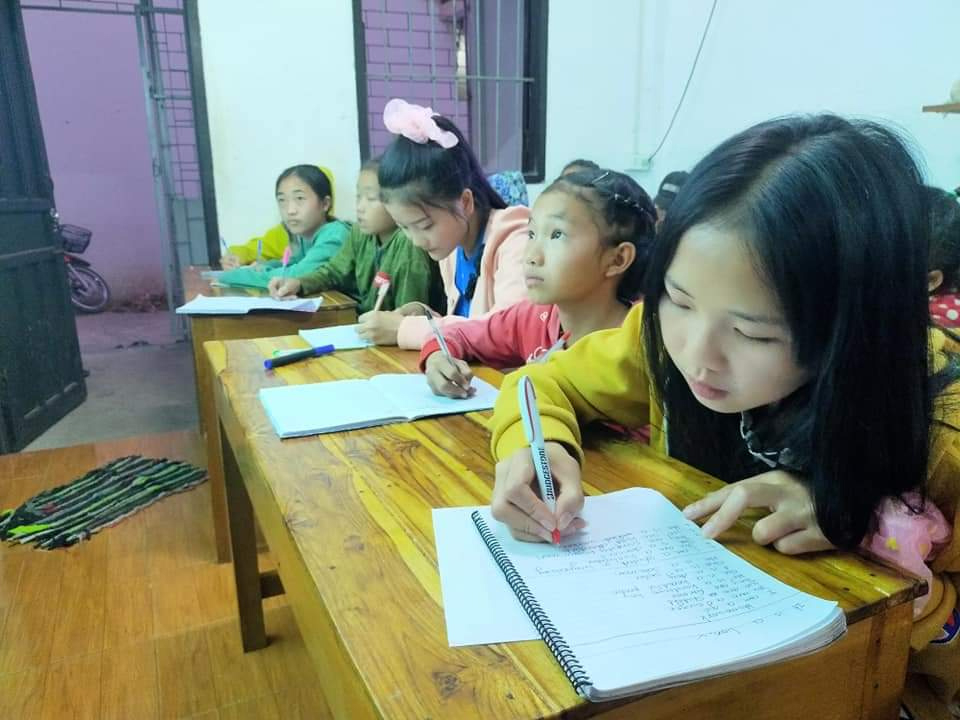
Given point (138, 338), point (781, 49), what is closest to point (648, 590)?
point (781, 49)

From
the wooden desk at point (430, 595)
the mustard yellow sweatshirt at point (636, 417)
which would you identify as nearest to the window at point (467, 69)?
the mustard yellow sweatshirt at point (636, 417)

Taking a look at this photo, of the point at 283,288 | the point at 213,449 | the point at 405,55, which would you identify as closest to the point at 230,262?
the point at 283,288

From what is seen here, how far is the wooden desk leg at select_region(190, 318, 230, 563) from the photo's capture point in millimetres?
1504

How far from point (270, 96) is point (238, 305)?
4.46ft

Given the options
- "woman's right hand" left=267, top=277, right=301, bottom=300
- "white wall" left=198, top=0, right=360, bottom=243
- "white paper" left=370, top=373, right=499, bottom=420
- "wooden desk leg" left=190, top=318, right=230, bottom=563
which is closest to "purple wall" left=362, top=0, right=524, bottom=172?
"white wall" left=198, top=0, right=360, bottom=243

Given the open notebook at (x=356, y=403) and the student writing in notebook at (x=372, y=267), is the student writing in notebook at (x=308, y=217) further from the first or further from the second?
the open notebook at (x=356, y=403)

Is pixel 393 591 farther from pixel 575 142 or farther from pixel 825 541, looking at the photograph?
pixel 575 142

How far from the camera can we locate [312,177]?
268 cm

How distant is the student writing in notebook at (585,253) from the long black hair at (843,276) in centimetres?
49

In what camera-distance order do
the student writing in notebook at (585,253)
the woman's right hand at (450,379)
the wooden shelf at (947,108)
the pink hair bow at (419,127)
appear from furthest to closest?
the wooden shelf at (947,108), the pink hair bow at (419,127), the student writing in notebook at (585,253), the woman's right hand at (450,379)

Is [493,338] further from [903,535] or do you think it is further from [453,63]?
[453,63]

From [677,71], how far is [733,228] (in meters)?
2.86

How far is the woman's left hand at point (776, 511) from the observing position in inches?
20.5

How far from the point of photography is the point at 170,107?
3178mm
